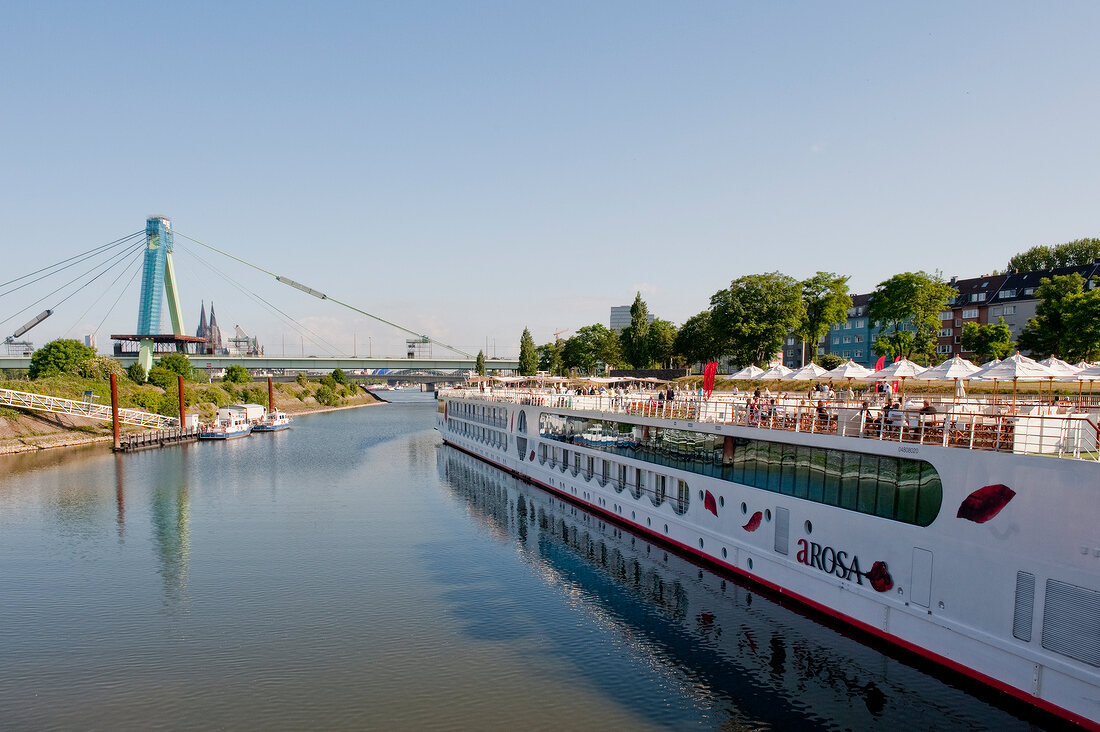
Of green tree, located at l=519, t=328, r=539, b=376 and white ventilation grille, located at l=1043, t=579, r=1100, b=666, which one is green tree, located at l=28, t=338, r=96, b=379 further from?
white ventilation grille, located at l=1043, t=579, r=1100, b=666

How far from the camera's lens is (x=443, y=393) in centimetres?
8750

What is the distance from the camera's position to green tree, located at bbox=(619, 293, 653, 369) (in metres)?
113

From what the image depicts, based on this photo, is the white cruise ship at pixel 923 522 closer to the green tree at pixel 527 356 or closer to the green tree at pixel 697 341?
the green tree at pixel 697 341

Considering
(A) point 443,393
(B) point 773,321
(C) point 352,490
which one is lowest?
(C) point 352,490

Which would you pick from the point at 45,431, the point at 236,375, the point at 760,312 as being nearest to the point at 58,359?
the point at 45,431

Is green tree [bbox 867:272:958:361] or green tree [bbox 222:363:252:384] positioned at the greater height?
green tree [bbox 867:272:958:361]

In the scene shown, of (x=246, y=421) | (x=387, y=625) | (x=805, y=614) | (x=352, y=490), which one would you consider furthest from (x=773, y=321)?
(x=246, y=421)

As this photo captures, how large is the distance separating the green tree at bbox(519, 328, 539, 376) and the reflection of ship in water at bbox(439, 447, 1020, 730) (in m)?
114

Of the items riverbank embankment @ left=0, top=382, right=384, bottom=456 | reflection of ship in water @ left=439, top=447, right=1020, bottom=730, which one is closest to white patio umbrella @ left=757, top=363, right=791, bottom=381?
reflection of ship in water @ left=439, top=447, right=1020, bottom=730

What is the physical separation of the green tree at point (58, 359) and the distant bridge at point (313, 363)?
19.9m

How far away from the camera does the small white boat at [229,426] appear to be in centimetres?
8485

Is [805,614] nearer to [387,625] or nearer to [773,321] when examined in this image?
[387,625]

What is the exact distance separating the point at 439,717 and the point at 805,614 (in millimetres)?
12785

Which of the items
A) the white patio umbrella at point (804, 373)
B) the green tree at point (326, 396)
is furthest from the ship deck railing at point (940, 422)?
the green tree at point (326, 396)
